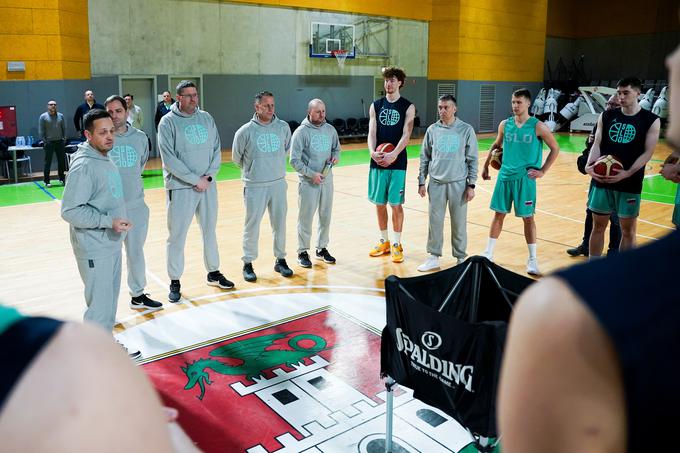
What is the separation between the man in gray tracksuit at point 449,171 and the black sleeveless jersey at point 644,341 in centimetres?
702

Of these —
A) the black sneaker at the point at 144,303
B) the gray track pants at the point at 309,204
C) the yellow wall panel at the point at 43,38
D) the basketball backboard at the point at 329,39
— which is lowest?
the black sneaker at the point at 144,303

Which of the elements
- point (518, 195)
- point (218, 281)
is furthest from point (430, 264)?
point (218, 281)

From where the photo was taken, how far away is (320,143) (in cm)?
788

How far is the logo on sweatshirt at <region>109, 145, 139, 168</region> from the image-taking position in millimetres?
6047

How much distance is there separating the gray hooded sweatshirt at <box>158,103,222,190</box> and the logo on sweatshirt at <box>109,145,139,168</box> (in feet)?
1.26

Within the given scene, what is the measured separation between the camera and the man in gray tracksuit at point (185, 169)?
6.60 metres

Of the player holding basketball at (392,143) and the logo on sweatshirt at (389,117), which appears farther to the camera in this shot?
the logo on sweatshirt at (389,117)

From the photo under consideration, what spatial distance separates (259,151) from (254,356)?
9.33ft

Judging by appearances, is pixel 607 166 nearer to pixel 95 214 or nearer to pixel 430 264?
pixel 430 264

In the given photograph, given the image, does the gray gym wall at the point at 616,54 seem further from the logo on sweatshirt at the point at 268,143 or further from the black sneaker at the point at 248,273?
the black sneaker at the point at 248,273

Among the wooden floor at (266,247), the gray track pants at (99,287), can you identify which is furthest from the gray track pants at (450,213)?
the gray track pants at (99,287)

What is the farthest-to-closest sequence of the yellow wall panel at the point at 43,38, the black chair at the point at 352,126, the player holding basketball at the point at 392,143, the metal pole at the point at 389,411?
the black chair at the point at 352,126, the yellow wall panel at the point at 43,38, the player holding basketball at the point at 392,143, the metal pole at the point at 389,411

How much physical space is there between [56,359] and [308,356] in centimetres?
473

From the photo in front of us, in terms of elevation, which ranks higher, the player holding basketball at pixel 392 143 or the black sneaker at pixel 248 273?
the player holding basketball at pixel 392 143
